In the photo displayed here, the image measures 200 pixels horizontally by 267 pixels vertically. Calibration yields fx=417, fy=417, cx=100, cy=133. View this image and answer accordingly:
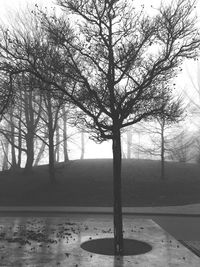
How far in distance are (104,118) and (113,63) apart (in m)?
1.87

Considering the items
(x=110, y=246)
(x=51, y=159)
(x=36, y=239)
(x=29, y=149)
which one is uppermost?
(x=29, y=149)

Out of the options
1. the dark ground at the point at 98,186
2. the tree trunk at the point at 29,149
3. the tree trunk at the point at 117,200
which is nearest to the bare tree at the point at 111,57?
the tree trunk at the point at 117,200

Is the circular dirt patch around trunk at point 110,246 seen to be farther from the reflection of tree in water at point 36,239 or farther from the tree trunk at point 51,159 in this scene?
the tree trunk at point 51,159

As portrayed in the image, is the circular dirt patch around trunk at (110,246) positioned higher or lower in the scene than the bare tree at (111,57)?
lower

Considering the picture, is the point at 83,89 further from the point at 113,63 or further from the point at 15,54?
the point at 15,54

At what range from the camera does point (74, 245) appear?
9516 millimetres

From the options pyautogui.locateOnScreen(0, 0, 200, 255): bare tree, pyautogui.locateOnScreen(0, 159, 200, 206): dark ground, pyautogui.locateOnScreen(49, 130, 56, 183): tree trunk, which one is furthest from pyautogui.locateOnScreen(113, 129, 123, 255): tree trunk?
pyautogui.locateOnScreen(49, 130, 56, 183): tree trunk

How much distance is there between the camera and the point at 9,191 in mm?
27547

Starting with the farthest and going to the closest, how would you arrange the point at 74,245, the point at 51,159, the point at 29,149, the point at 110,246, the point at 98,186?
1. the point at 29,149
2. the point at 51,159
3. the point at 98,186
4. the point at 110,246
5. the point at 74,245

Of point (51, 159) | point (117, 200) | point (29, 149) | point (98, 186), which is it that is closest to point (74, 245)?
point (117, 200)

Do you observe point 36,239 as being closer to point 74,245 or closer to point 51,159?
point 74,245

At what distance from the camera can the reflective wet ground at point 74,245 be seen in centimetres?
794

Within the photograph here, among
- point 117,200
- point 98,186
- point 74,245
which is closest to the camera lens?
point 74,245

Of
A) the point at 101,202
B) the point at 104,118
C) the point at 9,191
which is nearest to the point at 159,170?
the point at 101,202
